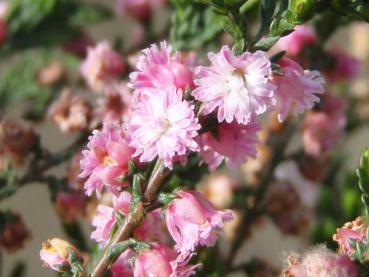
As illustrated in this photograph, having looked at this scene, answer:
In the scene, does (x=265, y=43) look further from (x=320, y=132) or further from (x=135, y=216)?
(x=320, y=132)

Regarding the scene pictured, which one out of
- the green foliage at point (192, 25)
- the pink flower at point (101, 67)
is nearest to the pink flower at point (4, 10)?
the pink flower at point (101, 67)

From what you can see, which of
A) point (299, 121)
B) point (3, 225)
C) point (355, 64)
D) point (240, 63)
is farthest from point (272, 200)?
point (240, 63)

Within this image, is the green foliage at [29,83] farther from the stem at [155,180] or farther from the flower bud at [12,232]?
the stem at [155,180]

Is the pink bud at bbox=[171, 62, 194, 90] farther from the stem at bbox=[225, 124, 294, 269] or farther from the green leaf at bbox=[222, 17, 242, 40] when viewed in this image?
the stem at bbox=[225, 124, 294, 269]

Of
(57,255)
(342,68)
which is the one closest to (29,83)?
(342,68)

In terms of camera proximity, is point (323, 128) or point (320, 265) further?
point (323, 128)

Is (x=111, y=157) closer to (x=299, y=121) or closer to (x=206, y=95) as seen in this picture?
(x=206, y=95)

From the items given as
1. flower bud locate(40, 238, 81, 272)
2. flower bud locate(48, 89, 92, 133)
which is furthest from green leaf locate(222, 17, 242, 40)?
flower bud locate(48, 89, 92, 133)
